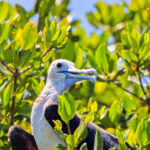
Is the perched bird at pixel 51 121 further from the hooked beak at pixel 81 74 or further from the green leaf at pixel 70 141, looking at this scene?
the green leaf at pixel 70 141

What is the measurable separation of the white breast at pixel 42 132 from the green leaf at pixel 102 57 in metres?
0.74

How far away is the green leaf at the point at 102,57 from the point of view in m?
4.43

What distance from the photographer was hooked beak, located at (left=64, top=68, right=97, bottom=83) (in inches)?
160

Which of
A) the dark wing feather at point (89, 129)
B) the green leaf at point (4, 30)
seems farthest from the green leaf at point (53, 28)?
the dark wing feather at point (89, 129)

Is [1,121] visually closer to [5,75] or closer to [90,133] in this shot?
[5,75]

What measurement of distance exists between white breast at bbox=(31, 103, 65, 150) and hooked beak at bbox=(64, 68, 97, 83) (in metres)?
0.44

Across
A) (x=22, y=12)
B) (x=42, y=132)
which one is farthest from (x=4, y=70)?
(x=22, y=12)

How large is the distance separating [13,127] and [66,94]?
3.35 feet

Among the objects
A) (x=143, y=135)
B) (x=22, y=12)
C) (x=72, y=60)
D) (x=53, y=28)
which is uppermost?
(x=22, y=12)

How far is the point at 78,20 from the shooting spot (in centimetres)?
651

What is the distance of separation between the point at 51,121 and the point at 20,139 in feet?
1.24

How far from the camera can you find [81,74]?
172 inches

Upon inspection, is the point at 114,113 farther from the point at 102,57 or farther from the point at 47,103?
the point at 47,103

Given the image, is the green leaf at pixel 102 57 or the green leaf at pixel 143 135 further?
the green leaf at pixel 102 57
